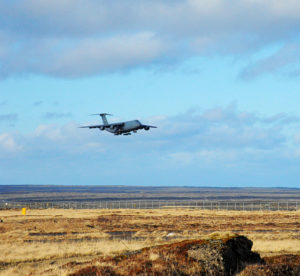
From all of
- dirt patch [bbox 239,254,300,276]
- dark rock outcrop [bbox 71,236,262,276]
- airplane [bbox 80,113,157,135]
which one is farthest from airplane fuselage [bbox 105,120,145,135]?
dirt patch [bbox 239,254,300,276]

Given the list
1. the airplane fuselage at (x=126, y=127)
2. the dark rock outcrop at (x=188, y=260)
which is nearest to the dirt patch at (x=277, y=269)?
the dark rock outcrop at (x=188, y=260)

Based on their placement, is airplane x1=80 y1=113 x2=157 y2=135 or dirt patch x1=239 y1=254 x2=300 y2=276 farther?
airplane x1=80 y1=113 x2=157 y2=135

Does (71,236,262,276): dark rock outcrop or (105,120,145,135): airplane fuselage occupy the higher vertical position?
(105,120,145,135): airplane fuselage

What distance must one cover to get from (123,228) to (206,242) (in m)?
33.4

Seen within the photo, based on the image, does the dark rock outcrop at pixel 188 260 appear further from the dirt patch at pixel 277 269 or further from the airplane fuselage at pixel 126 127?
the airplane fuselage at pixel 126 127

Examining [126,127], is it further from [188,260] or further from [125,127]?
[188,260]

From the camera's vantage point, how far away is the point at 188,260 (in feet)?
45.6

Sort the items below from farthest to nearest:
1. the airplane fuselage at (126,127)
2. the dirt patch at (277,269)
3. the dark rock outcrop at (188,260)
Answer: the airplane fuselage at (126,127)
the dark rock outcrop at (188,260)
the dirt patch at (277,269)

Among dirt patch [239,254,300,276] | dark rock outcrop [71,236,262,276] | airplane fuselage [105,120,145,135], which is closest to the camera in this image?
dirt patch [239,254,300,276]

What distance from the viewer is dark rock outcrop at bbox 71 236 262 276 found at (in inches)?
514

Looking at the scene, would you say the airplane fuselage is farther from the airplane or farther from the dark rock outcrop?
the dark rock outcrop

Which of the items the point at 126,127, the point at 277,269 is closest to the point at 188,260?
the point at 277,269

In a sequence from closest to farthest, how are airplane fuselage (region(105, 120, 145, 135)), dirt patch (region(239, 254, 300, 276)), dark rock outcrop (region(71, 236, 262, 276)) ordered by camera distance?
dirt patch (region(239, 254, 300, 276)) < dark rock outcrop (region(71, 236, 262, 276)) < airplane fuselage (region(105, 120, 145, 135))

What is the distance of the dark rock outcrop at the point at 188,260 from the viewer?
13.0 metres
